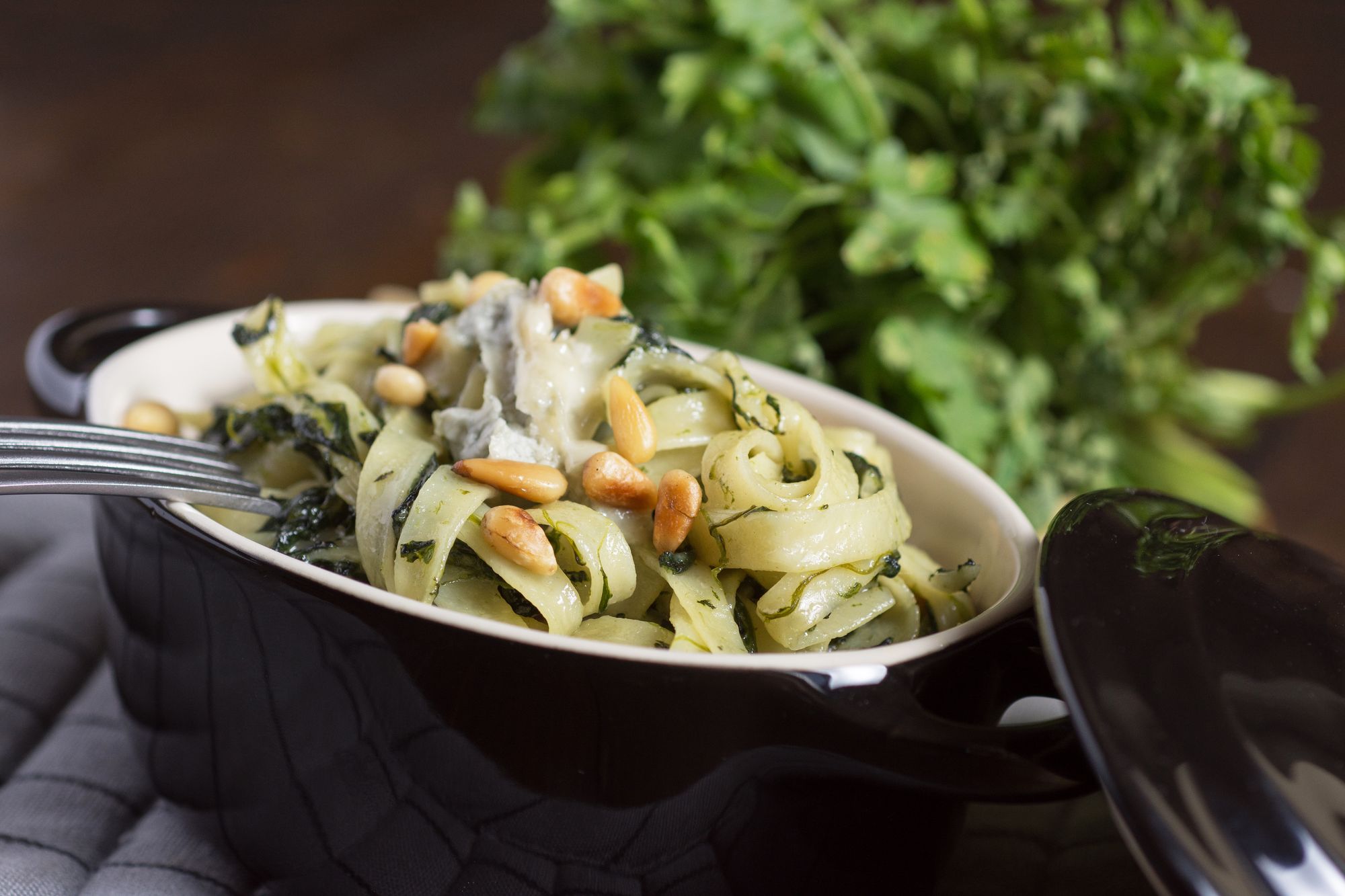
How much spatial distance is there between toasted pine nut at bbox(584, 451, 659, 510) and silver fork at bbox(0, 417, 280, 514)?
377 millimetres

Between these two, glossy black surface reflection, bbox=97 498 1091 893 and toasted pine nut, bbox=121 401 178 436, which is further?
toasted pine nut, bbox=121 401 178 436

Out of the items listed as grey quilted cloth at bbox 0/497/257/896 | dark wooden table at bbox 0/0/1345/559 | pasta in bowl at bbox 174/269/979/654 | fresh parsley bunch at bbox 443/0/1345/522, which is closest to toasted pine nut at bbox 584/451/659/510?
pasta in bowl at bbox 174/269/979/654

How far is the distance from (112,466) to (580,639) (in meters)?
0.50

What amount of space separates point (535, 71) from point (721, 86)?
627 millimetres

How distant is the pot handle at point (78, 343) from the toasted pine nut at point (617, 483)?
0.68 meters

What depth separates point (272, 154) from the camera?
504 cm

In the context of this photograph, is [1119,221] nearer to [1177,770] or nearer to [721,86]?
[721,86]

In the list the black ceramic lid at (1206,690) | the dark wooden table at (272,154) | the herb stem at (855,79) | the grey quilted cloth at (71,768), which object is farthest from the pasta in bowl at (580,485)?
the dark wooden table at (272,154)

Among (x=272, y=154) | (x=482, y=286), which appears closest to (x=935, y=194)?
(x=482, y=286)

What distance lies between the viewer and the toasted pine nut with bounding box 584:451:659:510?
4.03 ft

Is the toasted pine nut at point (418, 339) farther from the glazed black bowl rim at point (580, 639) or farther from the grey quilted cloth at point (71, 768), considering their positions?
the grey quilted cloth at point (71, 768)

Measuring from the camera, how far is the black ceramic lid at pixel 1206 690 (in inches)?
31.2

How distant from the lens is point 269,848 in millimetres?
1175

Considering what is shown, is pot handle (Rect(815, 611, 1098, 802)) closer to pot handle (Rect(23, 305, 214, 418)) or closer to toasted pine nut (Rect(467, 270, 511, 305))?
toasted pine nut (Rect(467, 270, 511, 305))
